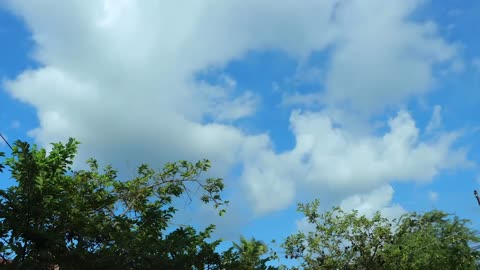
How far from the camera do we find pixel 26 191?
9.75m

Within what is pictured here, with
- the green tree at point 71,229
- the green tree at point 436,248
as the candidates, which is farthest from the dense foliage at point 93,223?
the green tree at point 436,248

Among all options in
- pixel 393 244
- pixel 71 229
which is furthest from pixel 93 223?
pixel 393 244

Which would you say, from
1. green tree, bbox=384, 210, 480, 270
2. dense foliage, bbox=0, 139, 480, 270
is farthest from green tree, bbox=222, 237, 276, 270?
green tree, bbox=384, 210, 480, 270

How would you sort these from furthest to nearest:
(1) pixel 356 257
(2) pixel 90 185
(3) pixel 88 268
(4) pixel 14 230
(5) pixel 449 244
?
(1) pixel 356 257, (5) pixel 449 244, (2) pixel 90 185, (3) pixel 88 268, (4) pixel 14 230

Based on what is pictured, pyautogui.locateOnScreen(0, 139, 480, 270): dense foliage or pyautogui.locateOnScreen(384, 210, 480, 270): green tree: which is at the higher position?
pyautogui.locateOnScreen(384, 210, 480, 270): green tree

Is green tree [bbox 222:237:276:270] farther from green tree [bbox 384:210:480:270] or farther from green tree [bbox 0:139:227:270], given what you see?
green tree [bbox 384:210:480:270]

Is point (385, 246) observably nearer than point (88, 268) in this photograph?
No

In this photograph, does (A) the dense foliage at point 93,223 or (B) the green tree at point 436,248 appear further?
(B) the green tree at point 436,248

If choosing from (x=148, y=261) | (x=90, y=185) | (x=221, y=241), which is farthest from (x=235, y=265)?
(x=90, y=185)

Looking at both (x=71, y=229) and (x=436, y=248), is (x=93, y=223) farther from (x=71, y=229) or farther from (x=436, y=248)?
(x=436, y=248)

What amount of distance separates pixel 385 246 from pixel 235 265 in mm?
11448

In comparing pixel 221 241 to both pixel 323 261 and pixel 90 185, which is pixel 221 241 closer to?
pixel 90 185

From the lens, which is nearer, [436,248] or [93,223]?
[93,223]

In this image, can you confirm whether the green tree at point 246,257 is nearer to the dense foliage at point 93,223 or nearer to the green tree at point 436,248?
the dense foliage at point 93,223
